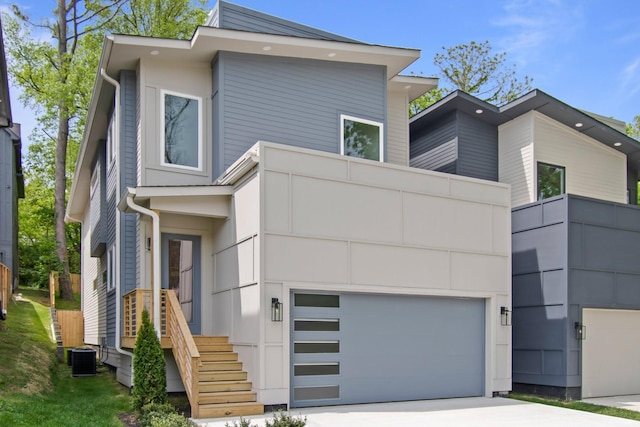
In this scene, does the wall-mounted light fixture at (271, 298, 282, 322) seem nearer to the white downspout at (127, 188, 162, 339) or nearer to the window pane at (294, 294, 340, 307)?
the window pane at (294, 294, 340, 307)

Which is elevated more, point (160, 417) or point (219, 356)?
point (219, 356)

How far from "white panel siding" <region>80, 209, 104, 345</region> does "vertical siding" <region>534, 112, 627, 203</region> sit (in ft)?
41.0

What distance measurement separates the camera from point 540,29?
21.6 metres

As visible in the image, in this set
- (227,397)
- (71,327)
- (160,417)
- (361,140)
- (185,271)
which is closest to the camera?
(160,417)

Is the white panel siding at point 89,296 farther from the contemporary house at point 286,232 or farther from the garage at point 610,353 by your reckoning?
the garage at point 610,353

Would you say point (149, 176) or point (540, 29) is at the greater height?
point (540, 29)

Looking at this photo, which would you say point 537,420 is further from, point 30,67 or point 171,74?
point 30,67

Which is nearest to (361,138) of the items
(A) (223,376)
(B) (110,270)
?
(A) (223,376)

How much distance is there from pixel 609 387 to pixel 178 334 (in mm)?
8855

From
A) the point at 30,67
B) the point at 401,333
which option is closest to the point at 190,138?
the point at 401,333

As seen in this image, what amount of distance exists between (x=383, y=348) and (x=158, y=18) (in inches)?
827

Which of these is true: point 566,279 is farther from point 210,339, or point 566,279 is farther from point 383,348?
point 210,339

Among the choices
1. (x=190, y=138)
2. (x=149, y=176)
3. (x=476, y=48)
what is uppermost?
(x=476, y=48)

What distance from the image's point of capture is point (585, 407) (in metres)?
11.0
